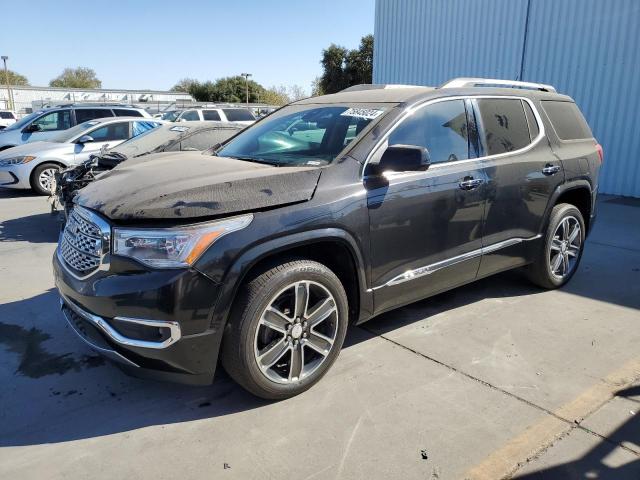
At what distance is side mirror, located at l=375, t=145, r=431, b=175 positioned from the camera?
3150 mm

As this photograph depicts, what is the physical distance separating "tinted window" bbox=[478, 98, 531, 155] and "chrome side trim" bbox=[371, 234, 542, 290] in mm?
758

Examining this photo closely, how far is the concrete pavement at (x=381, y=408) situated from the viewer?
256cm

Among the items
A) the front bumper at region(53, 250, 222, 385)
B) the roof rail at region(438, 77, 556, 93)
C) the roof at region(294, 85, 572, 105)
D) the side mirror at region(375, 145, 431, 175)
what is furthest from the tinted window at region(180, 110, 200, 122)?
the front bumper at region(53, 250, 222, 385)

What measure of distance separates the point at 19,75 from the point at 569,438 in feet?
321

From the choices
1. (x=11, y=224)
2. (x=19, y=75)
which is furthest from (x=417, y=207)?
(x=19, y=75)

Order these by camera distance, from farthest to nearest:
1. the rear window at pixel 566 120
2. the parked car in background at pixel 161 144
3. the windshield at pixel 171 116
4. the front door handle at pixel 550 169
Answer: the windshield at pixel 171 116, the parked car in background at pixel 161 144, the rear window at pixel 566 120, the front door handle at pixel 550 169

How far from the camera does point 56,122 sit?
13219 mm

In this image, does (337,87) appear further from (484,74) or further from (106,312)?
(106,312)

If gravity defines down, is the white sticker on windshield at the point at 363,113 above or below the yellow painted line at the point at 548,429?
above

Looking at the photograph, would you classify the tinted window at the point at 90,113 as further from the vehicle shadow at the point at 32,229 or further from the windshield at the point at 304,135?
the windshield at the point at 304,135

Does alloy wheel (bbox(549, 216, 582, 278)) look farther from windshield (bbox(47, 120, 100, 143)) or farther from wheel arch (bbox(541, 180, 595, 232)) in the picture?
windshield (bbox(47, 120, 100, 143))

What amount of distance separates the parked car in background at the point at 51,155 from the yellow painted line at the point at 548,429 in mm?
9975

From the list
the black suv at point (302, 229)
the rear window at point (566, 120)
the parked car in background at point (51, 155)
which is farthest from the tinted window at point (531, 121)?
the parked car in background at point (51, 155)

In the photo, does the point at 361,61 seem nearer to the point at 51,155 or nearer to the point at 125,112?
the point at 125,112
